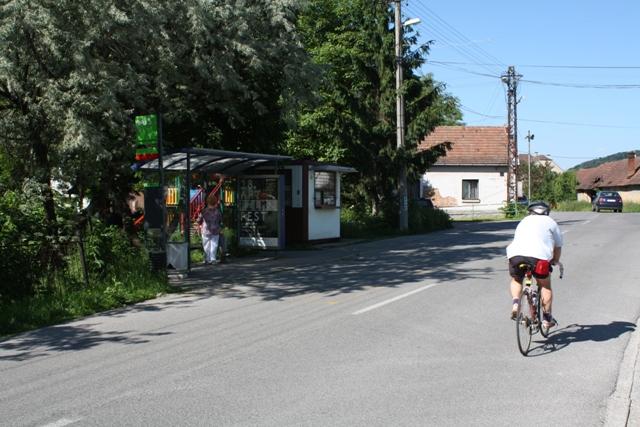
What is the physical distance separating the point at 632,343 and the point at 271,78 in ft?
40.6

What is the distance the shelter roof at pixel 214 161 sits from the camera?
15197 millimetres

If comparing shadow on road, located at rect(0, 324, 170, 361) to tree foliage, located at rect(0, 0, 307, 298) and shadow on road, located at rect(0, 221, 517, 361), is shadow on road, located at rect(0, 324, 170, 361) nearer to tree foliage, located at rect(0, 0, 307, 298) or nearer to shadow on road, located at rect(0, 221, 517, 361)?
shadow on road, located at rect(0, 221, 517, 361)

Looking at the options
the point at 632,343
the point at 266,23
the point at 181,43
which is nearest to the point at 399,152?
the point at 266,23

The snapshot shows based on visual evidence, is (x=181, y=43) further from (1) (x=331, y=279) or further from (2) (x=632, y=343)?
(2) (x=632, y=343)

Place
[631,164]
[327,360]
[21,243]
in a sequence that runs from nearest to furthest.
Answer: [327,360] → [21,243] → [631,164]

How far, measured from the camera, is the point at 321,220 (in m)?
22.2

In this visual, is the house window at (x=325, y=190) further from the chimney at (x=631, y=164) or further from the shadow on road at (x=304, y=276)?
the chimney at (x=631, y=164)

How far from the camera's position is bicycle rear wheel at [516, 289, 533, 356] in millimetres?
6973

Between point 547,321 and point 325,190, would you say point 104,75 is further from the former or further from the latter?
point 325,190

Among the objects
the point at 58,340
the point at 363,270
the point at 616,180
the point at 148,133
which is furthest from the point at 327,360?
the point at 616,180

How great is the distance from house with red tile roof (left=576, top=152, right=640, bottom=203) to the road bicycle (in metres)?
72.8

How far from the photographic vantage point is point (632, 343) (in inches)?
302

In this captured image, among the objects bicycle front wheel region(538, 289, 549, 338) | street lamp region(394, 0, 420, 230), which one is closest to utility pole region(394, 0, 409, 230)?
street lamp region(394, 0, 420, 230)

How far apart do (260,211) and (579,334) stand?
12304 mm
